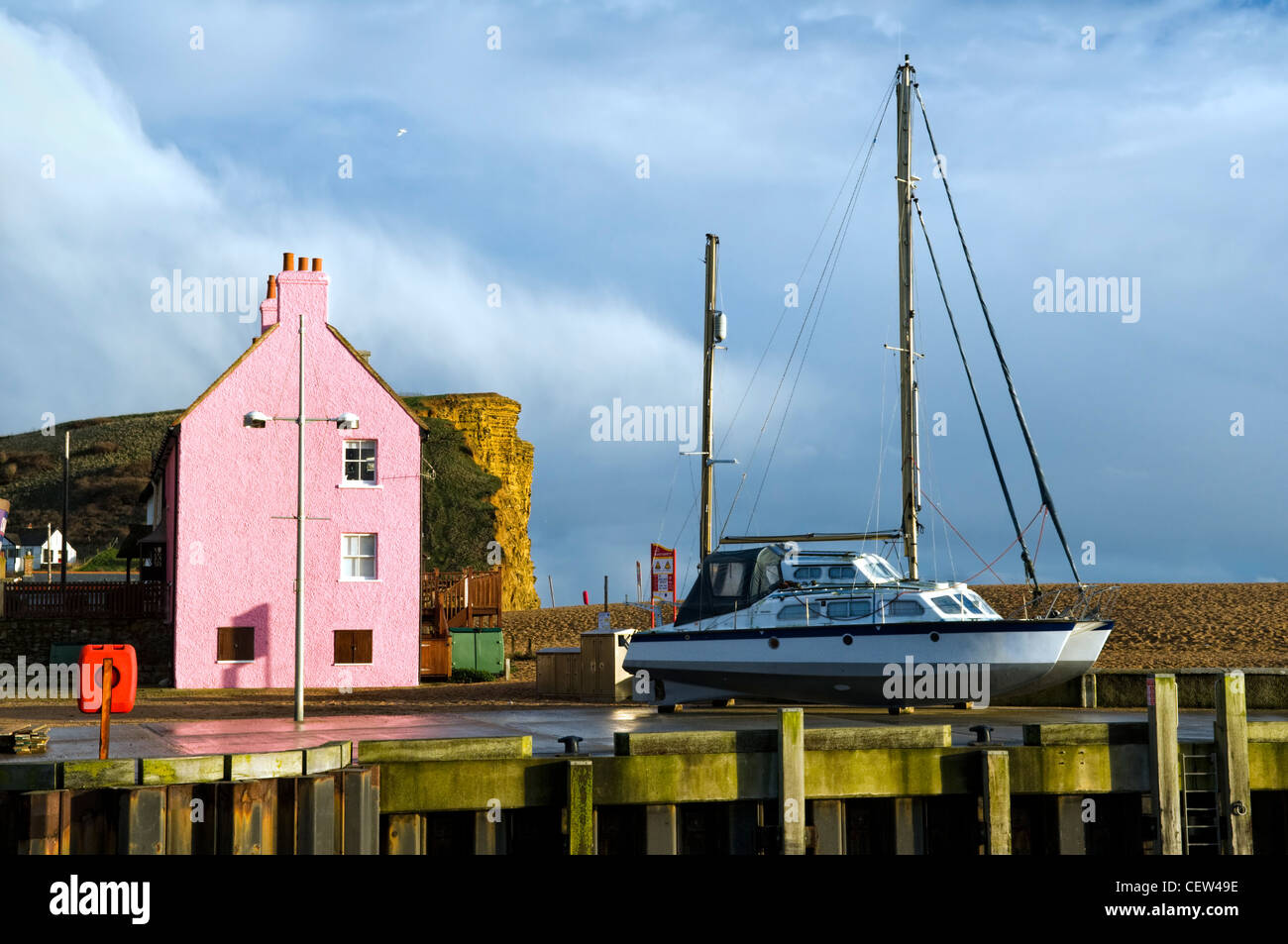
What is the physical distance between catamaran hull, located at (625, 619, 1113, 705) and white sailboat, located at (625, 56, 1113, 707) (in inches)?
0.8

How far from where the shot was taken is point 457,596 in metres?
43.1

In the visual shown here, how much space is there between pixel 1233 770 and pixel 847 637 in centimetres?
951

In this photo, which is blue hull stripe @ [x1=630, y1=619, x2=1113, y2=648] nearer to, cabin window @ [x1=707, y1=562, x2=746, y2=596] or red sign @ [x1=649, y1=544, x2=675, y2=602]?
cabin window @ [x1=707, y1=562, x2=746, y2=596]

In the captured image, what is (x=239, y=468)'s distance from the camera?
123 ft

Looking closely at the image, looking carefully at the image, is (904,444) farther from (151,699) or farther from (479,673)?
(151,699)

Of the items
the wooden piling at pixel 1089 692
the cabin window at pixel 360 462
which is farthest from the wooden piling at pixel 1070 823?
the cabin window at pixel 360 462

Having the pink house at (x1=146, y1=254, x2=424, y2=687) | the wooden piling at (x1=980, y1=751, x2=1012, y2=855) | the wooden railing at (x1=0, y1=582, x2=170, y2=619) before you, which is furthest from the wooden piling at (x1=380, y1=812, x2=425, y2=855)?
the wooden railing at (x1=0, y1=582, x2=170, y2=619)

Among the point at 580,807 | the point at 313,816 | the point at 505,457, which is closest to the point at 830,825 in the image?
the point at 580,807

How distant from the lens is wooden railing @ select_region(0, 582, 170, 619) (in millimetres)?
40438

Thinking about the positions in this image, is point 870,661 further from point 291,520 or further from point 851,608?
point 291,520

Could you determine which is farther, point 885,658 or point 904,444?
point 904,444

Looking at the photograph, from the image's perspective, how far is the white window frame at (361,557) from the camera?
37.4m
